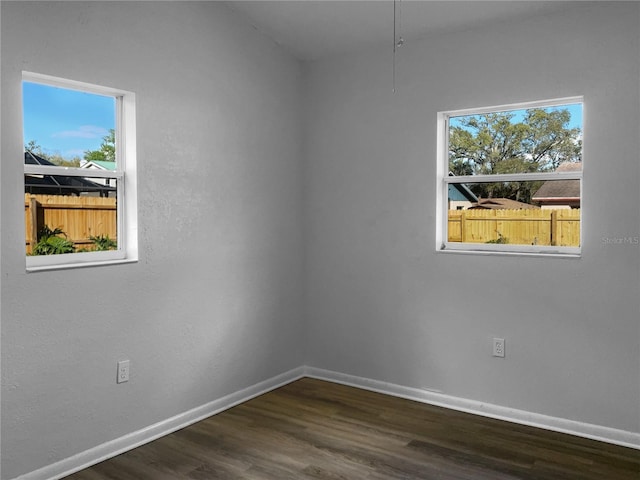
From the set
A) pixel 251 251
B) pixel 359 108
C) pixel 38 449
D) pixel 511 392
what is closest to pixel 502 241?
pixel 511 392

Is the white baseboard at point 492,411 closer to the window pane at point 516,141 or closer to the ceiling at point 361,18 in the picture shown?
the window pane at point 516,141

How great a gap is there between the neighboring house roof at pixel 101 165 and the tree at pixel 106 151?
0.04ft

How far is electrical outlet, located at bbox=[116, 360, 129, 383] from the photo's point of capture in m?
3.23

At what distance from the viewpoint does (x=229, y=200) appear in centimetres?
396

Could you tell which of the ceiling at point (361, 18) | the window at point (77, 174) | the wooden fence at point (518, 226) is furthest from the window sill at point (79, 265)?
the wooden fence at point (518, 226)

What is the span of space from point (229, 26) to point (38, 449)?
2843mm

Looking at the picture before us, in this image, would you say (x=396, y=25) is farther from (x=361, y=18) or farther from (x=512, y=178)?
(x=512, y=178)

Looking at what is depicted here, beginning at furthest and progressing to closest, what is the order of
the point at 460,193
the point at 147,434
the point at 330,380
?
the point at 330,380 < the point at 460,193 < the point at 147,434

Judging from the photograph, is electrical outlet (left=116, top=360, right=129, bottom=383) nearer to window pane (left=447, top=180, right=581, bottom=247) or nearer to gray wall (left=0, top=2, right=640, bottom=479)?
gray wall (left=0, top=2, right=640, bottom=479)

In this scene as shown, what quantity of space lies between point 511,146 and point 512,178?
22 centimetres

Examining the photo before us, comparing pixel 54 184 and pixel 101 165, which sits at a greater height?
pixel 101 165

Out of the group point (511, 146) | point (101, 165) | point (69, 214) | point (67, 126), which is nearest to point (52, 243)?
point (69, 214)

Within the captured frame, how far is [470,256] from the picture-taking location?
3877 millimetres

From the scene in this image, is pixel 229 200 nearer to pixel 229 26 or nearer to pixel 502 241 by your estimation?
pixel 229 26
